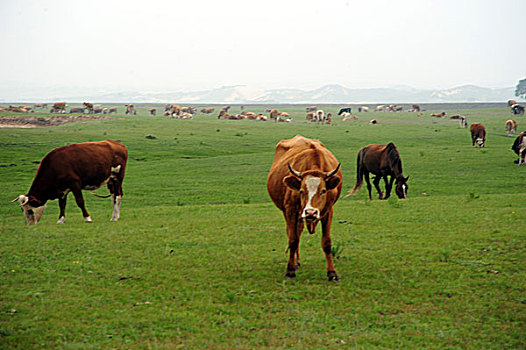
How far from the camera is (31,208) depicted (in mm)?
14859

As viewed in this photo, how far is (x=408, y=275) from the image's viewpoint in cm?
935

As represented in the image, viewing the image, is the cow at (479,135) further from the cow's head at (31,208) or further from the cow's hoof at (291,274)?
the cow's hoof at (291,274)

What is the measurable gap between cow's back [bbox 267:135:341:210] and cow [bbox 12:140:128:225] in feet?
24.7

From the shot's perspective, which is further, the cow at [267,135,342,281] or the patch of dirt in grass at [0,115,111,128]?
the patch of dirt in grass at [0,115,111,128]

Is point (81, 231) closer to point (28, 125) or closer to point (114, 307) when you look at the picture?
point (114, 307)

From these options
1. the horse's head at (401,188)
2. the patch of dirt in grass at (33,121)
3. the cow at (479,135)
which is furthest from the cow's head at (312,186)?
the patch of dirt in grass at (33,121)

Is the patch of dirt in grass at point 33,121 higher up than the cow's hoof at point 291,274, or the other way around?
A: the patch of dirt in grass at point 33,121

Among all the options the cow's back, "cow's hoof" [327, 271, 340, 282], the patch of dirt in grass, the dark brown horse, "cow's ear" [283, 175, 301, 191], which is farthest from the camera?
the patch of dirt in grass

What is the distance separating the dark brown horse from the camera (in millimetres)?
20469

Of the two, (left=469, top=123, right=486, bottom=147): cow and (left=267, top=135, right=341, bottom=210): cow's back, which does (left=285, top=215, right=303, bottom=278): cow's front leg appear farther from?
(left=469, top=123, right=486, bottom=147): cow

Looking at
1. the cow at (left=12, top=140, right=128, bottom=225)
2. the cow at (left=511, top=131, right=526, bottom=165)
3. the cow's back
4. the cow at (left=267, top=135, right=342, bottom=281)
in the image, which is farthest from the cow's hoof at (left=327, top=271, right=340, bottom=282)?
the cow at (left=511, top=131, right=526, bottom=165)

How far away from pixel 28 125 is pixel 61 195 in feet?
170

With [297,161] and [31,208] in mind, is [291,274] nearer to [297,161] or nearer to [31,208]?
[297,161]

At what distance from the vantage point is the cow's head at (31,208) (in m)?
14.7
